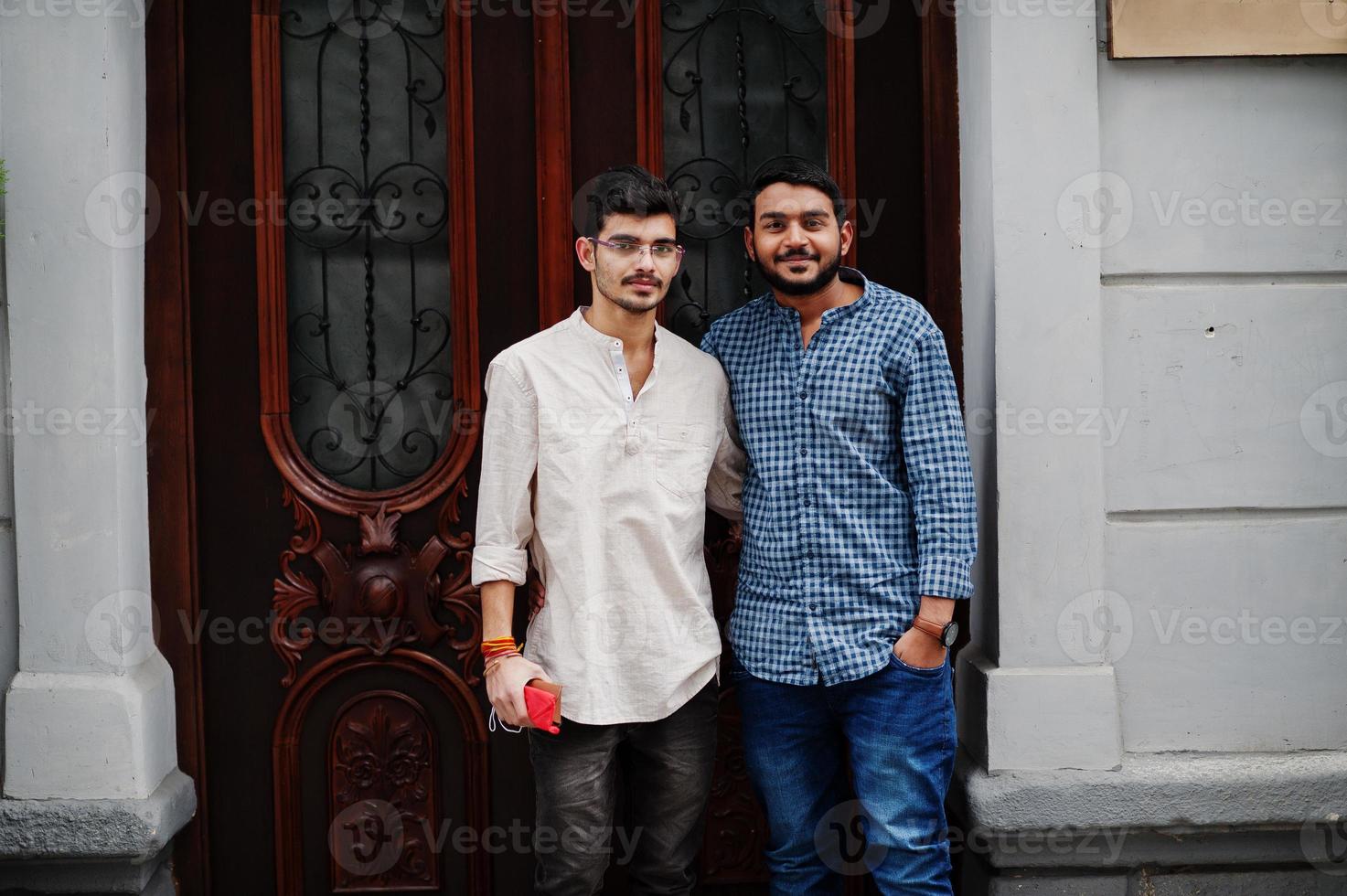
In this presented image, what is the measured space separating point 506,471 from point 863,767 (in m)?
1.11

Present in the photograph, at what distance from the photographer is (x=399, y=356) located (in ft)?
10.4

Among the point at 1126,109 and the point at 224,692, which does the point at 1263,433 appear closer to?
the point at 1126,109

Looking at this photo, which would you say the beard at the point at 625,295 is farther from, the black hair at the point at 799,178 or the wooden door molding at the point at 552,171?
the wooden door molding at the point at 552,171

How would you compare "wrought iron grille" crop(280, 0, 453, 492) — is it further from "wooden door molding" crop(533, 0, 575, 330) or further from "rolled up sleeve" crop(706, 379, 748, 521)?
"rolled up sleeve" crop(706, 379, 748, 521)

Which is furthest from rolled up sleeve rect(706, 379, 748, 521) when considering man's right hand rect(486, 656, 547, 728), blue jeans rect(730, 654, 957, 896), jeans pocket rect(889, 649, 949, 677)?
man's right hand rect(486, 656, 547, 728)

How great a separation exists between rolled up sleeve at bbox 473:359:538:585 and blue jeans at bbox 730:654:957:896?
27.1 inches

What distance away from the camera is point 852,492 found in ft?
8.34

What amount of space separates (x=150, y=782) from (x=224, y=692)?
1.10 ft

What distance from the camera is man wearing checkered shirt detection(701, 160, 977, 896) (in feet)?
8.11

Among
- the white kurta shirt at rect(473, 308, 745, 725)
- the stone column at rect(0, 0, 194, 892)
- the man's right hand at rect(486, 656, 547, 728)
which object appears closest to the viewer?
the man's right hand at rect(486, 656, 547, 728)

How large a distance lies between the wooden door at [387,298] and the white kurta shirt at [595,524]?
2.26 ft

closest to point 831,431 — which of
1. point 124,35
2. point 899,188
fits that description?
point 899,188

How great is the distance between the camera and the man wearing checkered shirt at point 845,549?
247cm

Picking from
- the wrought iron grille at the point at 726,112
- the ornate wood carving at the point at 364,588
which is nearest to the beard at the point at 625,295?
the wrought iron grille at the point at 726,112
